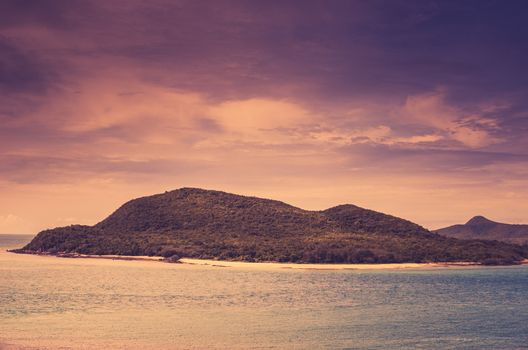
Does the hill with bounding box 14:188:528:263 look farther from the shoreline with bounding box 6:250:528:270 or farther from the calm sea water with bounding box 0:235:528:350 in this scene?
the calm sea water with bounding box 0:235:528:350

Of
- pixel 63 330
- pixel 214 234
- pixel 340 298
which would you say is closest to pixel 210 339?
pixel 63 330

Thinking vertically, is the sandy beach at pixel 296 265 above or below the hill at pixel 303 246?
below

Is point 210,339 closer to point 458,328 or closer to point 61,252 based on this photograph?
point 458,328

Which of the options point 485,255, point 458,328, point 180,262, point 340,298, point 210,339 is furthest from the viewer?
point 485,255

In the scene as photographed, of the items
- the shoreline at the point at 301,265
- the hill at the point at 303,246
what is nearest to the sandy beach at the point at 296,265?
the shoreline at the point at 301,265

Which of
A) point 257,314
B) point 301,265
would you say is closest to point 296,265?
point 301,265

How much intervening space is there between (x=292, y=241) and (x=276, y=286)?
281ft

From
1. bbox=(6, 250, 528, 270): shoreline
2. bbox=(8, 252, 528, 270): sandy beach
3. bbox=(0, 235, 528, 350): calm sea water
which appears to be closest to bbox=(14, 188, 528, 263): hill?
bbox=(6, 250, 528, 270): shoreline

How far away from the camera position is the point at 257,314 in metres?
55.3

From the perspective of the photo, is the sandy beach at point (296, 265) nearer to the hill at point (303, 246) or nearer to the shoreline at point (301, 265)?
the shoreline at point (301, 265)

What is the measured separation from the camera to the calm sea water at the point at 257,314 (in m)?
41.7

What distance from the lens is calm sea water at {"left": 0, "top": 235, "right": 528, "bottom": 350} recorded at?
41719 mm

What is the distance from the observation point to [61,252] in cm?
19388

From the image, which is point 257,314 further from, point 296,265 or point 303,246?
point 303,246
